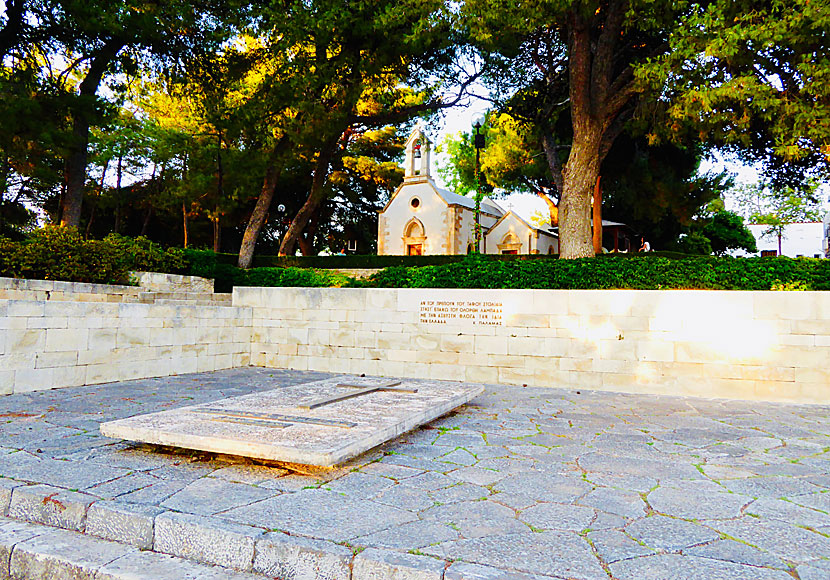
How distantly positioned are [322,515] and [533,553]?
110 centimetres

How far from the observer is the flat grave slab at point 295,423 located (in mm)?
3279

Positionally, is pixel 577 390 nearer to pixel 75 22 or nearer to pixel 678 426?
pixel 678 426

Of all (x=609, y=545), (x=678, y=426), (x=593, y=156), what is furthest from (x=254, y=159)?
(x=609, y=545)

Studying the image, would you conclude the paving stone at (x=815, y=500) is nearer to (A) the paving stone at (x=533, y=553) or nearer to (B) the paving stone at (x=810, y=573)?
(B) the paving stone at (x=810, y=573)

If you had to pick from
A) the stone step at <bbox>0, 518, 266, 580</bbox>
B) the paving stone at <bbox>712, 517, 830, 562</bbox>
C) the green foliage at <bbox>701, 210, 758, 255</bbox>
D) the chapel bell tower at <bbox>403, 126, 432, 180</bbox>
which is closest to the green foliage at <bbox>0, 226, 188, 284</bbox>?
the stone step at <bbox>0, 518, 266, 580</bbox>

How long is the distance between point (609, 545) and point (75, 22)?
17.4 m

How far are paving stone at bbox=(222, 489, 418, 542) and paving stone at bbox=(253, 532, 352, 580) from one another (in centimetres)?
12

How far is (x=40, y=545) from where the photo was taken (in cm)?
255

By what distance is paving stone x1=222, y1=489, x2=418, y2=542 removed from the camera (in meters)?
2.53

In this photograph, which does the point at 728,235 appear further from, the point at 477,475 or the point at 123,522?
the point at 123,522

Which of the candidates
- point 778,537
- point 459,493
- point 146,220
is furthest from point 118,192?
point 778,537

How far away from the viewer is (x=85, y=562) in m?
2.39

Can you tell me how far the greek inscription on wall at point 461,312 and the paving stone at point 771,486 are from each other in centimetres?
513

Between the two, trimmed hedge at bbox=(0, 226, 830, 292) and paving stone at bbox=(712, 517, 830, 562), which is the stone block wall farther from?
paving stone at bbox=(712, 517, 830, 562)
